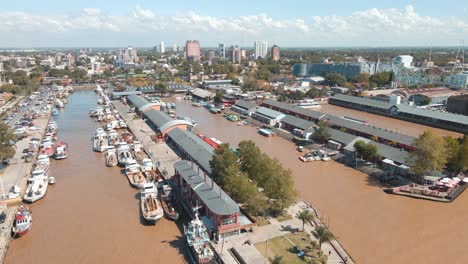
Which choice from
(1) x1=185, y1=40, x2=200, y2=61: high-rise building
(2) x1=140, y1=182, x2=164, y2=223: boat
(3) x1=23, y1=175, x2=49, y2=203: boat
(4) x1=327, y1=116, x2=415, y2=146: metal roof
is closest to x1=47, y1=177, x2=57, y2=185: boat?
(3) x1=23, y1=175, x2=49, y2=203: boat

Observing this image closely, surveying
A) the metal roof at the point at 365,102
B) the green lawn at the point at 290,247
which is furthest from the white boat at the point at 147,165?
the metal roof at the point at 365,102

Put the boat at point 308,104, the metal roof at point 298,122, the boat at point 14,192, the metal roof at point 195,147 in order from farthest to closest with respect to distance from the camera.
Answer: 1. the boat at point 308,104
2. the metal roof at point 298,122
3. the metal roof at point 195,147
4. the boat at point 14,192

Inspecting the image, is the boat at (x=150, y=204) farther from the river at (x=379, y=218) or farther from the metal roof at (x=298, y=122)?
the metal roof at (x=298, y=122)

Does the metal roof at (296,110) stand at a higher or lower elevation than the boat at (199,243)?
higher

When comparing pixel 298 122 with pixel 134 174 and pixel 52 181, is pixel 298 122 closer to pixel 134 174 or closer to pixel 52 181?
pixel 134 174

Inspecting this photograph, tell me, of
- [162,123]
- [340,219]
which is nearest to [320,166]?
[340,219]

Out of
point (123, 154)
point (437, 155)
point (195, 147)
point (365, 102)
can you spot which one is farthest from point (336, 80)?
point (123, 154)
